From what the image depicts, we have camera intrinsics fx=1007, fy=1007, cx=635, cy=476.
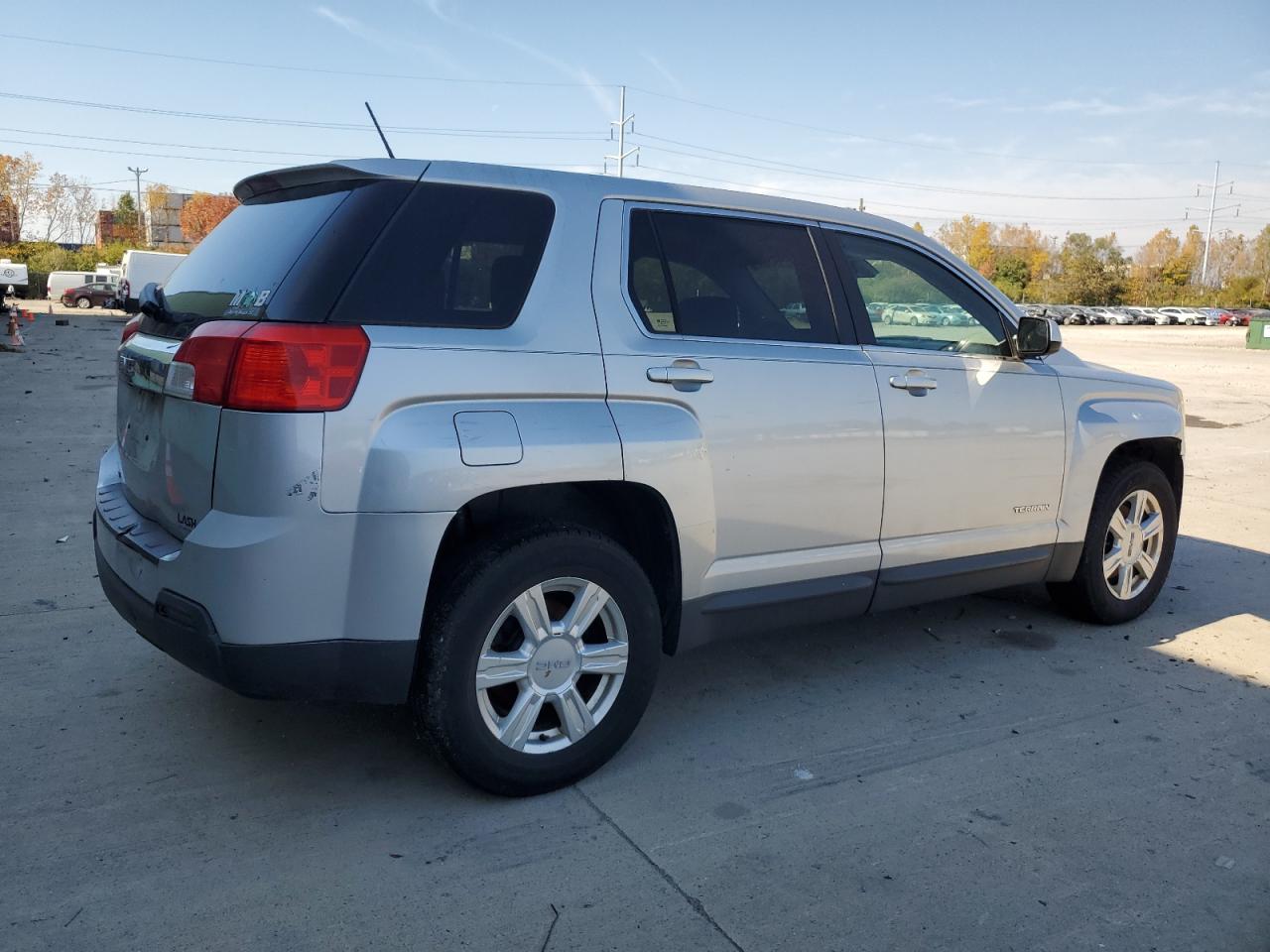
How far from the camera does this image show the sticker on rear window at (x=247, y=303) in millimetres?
2887

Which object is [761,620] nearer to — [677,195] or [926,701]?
[926,701]

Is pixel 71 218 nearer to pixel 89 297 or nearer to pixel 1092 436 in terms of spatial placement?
pixel 89 297

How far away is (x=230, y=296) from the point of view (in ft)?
10.1

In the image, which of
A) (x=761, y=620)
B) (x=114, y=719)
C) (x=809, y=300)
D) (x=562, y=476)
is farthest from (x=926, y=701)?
(x=114, y=719)

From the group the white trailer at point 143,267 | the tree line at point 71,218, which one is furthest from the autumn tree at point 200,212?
the white trailer at point 143,267

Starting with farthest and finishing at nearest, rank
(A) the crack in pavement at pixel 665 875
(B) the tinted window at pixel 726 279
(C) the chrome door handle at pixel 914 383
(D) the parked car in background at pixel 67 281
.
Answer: (D) the parked car in background at pixel 67 281 < (C) the chrome door handle at pixel 914 383 < (B) the tinted window at pixel 726 279 < (A) the crack in pavement at pixel 665 875

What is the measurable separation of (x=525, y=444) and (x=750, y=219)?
1459mm

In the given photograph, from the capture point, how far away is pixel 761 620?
3756 mm

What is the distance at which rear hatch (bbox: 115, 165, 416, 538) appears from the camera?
2855 millimetres

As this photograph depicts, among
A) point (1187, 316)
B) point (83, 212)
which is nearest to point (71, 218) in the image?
point (83, 212)

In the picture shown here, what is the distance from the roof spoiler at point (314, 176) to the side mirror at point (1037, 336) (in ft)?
9.08

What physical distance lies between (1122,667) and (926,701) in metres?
1.13

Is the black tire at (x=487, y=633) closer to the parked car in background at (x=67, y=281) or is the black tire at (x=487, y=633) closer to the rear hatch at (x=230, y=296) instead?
the rear hatch at (x=230, y=296)

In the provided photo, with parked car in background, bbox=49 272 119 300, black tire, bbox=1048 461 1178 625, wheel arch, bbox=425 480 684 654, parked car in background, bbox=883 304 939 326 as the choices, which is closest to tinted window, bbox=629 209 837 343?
parked car in background, bbox=883 304 939 326
